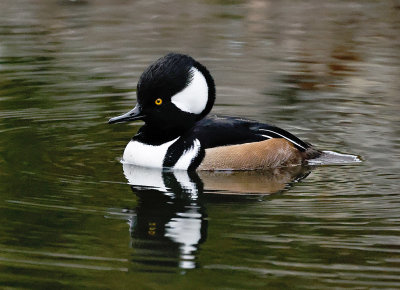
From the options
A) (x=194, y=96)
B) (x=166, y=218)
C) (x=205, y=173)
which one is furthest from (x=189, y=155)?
(x=166, y=218)

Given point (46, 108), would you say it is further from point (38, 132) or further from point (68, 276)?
point (68, 276)

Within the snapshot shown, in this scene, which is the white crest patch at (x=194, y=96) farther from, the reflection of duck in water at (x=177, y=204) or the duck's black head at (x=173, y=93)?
the reflection of duck in water at (x=177, y=204)

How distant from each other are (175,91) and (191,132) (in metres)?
0.39

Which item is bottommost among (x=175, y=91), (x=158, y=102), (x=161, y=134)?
(x=161, y=134)

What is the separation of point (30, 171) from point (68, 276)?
8.74 feet

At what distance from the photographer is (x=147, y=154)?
8.73 metres

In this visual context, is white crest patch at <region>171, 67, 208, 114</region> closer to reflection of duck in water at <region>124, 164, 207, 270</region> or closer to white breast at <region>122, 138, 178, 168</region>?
white breast at <region>122, 138, 178, 168</region>

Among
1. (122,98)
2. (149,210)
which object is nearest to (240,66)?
(122,98)

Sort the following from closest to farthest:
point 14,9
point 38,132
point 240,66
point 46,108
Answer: point 38,132
point 46,108
point 240,66
point 14,9

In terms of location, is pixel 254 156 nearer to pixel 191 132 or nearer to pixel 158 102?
pixel 191 132

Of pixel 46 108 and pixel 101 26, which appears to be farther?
pixel 101 26

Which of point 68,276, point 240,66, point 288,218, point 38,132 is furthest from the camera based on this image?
point 240,66

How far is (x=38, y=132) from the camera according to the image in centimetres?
973

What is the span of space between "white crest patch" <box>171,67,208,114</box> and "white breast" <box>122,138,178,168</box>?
33 centimetres
